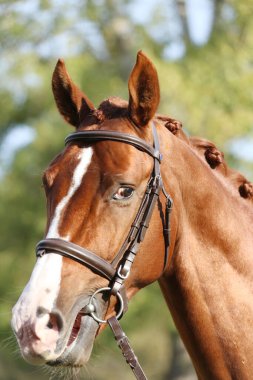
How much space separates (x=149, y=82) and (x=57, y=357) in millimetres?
1522

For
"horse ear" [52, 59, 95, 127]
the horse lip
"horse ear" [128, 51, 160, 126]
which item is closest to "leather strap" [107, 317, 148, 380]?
the horse lip

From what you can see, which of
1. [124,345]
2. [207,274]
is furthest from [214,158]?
[124,345]

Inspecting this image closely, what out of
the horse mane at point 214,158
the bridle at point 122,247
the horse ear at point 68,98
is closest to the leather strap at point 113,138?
the bridle at point 122,247

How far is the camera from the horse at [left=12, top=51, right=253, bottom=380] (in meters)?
3.71

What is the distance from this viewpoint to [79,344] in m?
3.75

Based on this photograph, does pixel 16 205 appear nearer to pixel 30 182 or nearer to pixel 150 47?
pixel 30 182

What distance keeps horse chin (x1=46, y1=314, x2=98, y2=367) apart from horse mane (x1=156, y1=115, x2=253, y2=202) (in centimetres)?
138

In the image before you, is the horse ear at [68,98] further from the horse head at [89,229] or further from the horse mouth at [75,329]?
the horse mouth at [75,329]

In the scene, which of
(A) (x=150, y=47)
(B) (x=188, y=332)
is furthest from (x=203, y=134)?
(B) (x=188, y=332)

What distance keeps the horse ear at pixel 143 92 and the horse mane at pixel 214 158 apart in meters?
0.45

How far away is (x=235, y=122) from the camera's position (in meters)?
14.1

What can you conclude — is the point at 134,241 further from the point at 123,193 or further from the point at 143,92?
the point at 143,92

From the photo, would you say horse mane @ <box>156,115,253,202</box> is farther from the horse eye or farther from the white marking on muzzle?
the white marking on muzzle

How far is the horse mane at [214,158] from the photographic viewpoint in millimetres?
4648
